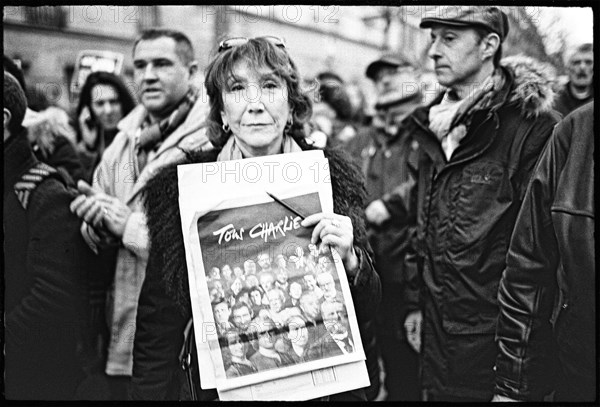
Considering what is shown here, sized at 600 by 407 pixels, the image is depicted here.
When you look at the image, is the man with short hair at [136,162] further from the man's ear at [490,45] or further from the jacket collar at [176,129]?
the man's ear at [490,45]

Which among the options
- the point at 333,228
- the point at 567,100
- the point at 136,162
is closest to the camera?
the point at 333,228

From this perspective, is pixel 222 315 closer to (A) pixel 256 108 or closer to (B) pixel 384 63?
(A) pixel 256 108

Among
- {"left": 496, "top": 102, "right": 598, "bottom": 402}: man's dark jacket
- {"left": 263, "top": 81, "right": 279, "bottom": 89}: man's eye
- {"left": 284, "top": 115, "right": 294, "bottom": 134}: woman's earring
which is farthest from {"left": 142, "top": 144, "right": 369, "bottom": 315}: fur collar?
{"left": 496, "top": 102, "right": 598, "bottom": 402}: man's dark jacket

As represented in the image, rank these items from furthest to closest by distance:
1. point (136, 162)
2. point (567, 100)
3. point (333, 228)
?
point (136, 162) → point (567, 100) → point (333, 228)

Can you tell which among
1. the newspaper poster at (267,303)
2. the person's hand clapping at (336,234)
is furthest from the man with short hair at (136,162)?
the person's hand clapping at (336,234)

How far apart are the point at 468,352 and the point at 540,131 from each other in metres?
1.15

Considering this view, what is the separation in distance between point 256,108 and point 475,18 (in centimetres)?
117

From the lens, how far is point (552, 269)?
12.9 ft

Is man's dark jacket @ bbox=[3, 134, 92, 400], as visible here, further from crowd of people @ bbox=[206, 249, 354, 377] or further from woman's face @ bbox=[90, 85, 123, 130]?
crowd of people @ bbox=[206, 249, 354, 377]

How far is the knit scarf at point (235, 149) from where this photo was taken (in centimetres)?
398

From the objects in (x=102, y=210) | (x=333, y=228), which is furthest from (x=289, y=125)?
(x=102, y=210)

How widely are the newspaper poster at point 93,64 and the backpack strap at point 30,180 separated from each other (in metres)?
0.43

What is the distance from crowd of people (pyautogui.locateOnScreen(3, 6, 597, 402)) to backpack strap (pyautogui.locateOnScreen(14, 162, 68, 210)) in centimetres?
1

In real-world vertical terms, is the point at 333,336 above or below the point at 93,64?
below
